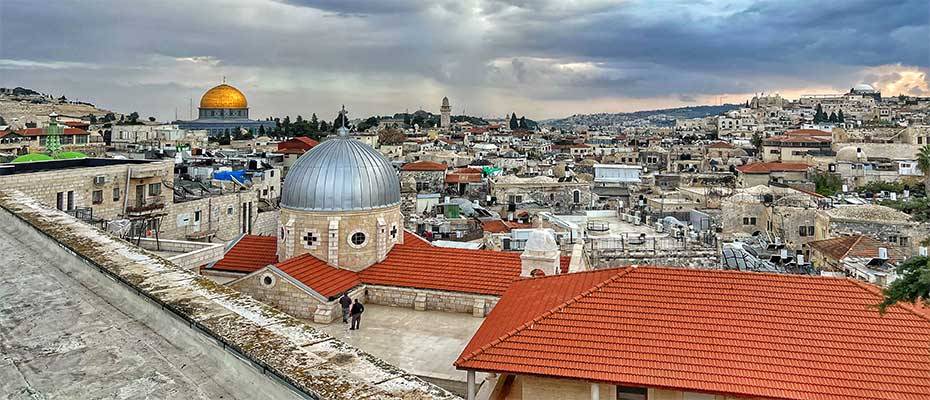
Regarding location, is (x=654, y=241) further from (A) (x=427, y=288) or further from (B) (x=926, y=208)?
Answer: (B) (x=926, y=208)

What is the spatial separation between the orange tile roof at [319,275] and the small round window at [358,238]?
0.84 meters

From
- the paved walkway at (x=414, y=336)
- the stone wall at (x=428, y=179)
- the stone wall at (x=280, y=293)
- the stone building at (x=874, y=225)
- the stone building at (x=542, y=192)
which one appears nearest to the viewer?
the paved walkway at (x=414, y=336)

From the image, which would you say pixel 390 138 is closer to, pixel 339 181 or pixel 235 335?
pixel 339 181

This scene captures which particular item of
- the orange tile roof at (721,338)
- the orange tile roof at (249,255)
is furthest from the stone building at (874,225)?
the orange tile roof at (249,255)

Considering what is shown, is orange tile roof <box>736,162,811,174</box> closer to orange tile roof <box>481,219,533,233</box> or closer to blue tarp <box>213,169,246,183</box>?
orange tile roof <box>481,219,533,233</box>

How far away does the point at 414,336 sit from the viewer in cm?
1562

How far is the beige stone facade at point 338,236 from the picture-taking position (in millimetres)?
18250

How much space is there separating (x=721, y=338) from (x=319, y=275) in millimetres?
10634

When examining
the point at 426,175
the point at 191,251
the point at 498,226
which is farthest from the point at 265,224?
the point at 426,175

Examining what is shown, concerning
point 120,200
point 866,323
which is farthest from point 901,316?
point 120,200

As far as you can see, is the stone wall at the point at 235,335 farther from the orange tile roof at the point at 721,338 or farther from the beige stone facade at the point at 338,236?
the beige stone facade at the point at 338,236

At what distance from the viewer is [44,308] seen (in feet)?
22.5

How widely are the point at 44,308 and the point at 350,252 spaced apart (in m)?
11.6

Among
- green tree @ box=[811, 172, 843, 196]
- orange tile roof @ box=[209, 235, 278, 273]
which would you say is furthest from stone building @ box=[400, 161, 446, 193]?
orange tile roof @ box=[209, 235, 278, 273]
